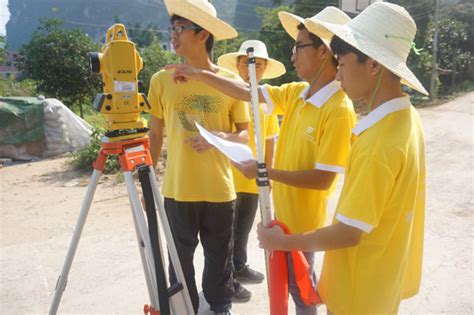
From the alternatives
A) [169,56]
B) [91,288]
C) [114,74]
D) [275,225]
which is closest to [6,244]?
[91,288]

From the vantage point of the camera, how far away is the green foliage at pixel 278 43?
16359 mm

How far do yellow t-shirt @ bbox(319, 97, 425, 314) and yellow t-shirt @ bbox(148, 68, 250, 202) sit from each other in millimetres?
905

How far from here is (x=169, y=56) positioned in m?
18.9

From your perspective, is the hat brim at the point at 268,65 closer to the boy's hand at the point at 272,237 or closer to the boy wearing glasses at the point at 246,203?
the boy wearing glasses at the point at 246,203

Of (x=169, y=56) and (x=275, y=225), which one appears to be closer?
(x=275, y=225)

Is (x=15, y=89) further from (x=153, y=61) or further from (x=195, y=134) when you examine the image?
(x=195, y=134)

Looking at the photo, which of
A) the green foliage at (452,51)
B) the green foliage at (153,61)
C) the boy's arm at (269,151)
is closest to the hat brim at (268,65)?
the boy's arm at (269,151)

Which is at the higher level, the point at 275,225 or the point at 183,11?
the point at 183,11

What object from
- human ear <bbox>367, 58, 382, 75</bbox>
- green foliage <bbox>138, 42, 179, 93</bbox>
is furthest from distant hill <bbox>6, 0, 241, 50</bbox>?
human ear <bbox>367, 58, 382, 75</bbox>

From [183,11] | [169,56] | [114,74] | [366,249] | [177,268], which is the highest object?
[169,56]

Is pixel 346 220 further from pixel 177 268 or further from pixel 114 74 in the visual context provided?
pixel 114 74

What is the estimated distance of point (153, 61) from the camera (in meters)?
17.8

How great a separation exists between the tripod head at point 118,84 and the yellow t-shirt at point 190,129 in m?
0.53

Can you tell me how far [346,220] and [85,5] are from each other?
127503 millimetres
